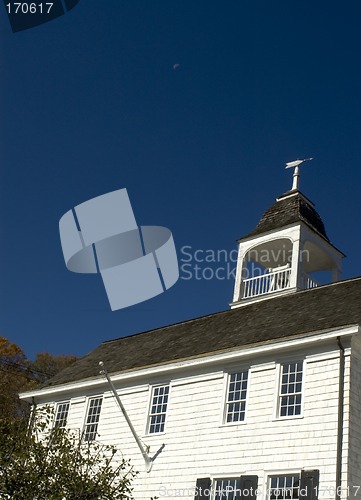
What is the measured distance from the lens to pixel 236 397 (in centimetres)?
2036

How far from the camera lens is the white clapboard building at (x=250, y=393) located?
1766 centimetres

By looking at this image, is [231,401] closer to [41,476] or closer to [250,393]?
[250,393]

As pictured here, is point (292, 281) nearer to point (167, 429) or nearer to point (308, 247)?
point (308, 247)

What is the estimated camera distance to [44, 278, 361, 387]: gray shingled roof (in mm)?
20297

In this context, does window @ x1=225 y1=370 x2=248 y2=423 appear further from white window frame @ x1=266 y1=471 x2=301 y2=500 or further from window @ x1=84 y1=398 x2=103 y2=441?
window @ x1=84 y1=398 x2=103 y2=441

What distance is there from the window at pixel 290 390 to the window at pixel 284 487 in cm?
176

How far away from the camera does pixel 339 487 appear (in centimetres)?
1642

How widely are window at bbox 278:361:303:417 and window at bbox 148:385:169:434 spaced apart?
4600mm

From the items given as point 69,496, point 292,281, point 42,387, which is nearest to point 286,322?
point 292,281

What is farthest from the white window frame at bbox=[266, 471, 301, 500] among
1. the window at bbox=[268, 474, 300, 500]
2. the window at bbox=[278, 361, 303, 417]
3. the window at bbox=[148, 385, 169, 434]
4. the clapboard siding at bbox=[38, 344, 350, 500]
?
the window at bbox=[148, 385, 169, 434]

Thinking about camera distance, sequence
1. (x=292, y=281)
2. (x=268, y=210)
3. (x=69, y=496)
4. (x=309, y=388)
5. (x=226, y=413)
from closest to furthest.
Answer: (x=69, y=496) < (x=309, y=388) < (x=226, y=413) < (x=292, y=281) < (x=268, y=210)

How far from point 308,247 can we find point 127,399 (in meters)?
9.75

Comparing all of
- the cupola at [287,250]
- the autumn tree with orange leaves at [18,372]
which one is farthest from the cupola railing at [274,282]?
the autumn tree with orange leaves at [18,372]

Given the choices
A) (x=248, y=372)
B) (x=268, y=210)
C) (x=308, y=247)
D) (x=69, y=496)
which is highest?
(x=268, y=210)
